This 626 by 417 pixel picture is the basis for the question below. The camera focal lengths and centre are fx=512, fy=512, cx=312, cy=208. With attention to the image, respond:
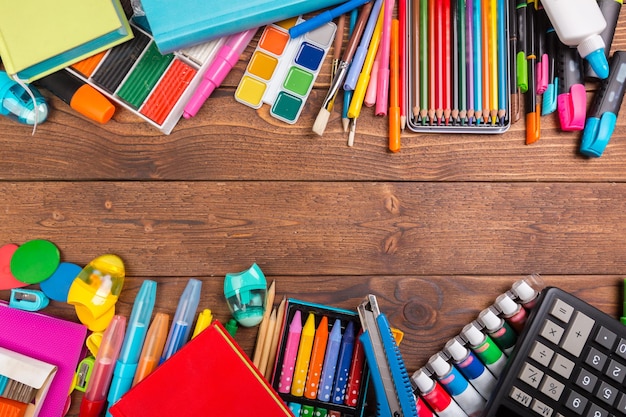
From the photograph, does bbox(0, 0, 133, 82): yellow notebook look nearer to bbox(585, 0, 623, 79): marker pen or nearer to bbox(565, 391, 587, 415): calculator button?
bbox(585, 0, 623, 79): marker pen

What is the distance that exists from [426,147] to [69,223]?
1.68ft

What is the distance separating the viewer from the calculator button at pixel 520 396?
26.1 inches

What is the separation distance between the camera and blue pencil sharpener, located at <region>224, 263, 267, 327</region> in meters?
0.68

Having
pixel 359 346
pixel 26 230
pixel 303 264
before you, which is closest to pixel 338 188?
pixel 303 264

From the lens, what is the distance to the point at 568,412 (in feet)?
2.16

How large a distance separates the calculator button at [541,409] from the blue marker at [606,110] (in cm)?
35

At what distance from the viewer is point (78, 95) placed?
0.69m

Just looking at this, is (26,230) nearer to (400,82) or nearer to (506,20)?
(400,82)

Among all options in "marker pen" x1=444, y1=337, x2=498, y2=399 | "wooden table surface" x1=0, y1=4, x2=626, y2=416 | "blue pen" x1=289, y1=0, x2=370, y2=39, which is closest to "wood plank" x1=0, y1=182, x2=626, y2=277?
"wooden table surface" x1=0, y1=4, x2=626, y2=416

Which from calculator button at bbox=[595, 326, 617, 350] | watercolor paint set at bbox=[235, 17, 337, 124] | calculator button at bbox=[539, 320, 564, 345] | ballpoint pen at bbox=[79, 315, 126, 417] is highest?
watercolor paint set at bbox=[235, 17, 337, 124]

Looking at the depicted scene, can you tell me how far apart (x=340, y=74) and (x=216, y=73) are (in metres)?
0.17

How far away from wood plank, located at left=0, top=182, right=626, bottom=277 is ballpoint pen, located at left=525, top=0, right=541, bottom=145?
77 millimetres

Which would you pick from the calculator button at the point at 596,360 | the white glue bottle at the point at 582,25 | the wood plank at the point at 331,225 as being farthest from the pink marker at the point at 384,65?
the calculator button at the point at 596,360

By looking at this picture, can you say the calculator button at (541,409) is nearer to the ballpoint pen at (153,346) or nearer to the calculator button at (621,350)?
the calculator button at (621,350)
